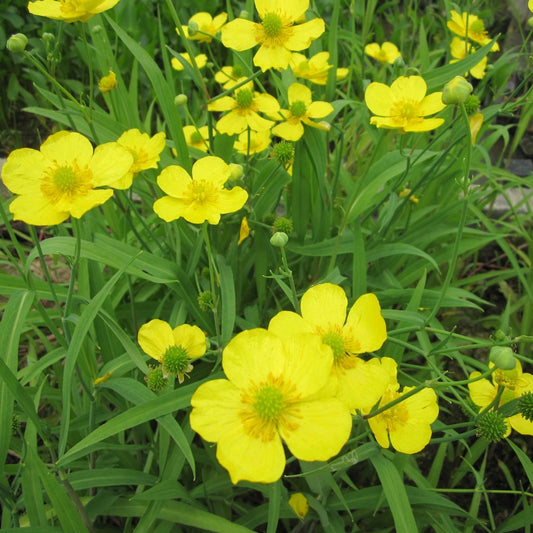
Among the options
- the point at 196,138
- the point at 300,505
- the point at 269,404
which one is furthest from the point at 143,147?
the point at 300,505

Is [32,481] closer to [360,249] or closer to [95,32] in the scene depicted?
[360,249]

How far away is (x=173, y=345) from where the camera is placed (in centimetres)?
88

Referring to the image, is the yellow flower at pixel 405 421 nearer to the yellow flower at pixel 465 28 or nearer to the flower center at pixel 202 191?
the flower center at pixel 202 191

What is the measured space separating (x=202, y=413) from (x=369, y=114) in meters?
1.12

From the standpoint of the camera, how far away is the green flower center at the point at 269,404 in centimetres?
62

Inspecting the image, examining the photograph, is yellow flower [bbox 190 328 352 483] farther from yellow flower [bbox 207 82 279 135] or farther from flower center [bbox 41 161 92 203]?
yellow flower [bbox 207 82 279 135]

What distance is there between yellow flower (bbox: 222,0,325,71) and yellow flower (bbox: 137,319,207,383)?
620 mm

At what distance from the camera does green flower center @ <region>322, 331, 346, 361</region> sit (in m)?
0.74

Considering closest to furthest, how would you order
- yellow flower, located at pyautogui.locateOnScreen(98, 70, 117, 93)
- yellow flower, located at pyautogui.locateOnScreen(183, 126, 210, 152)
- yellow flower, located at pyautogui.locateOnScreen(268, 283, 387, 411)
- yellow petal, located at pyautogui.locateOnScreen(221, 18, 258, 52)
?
1. yellow flower, located at pyautogui.locateOnScreen(268, 283, 387, 411)
2. yellow petal, located at pyautogui.locateOnScreen(221, 18, 258, 52)
3. yellow flower, located at pyautogui.locateOnScreen(98, 70, 117, 93)
4. yellow flower, located at pyautogui.locateOnScreen(183, 126, 210, 152)

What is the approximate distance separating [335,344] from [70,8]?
0.80 meters

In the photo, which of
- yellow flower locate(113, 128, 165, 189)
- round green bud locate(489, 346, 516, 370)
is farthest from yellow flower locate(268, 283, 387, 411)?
yellow flower locate(113, 128, 165, 189)

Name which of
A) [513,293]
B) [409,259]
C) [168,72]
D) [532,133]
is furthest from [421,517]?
[532,133]

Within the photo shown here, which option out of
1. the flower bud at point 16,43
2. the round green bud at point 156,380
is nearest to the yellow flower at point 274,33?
the flower bud at point 16,43

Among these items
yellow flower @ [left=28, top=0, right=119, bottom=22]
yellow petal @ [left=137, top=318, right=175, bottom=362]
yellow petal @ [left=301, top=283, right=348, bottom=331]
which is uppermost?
yellow flower @ [left=28, top=0, right=119, bottom=22]
